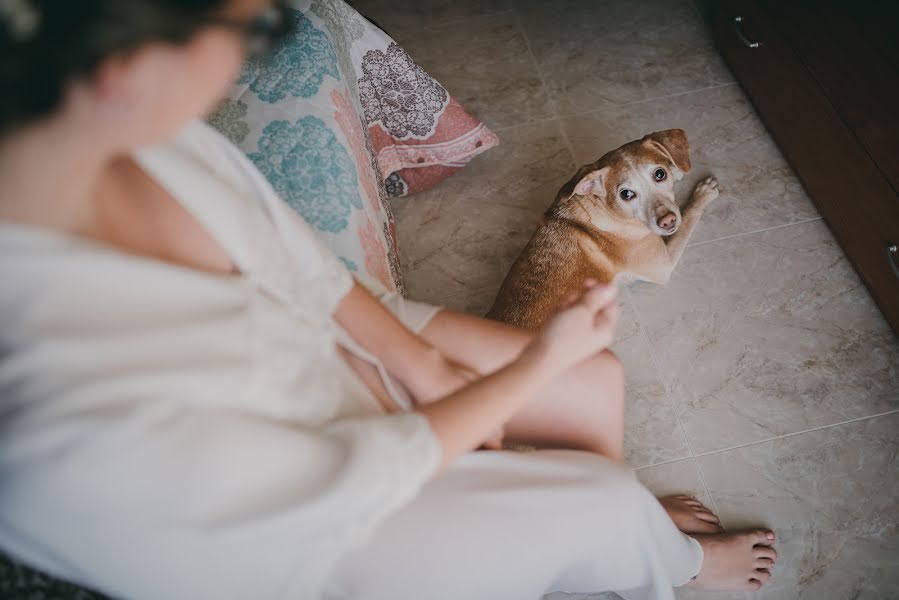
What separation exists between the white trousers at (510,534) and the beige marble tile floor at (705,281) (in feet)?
2.25

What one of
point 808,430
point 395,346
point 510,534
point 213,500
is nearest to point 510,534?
point 510,534

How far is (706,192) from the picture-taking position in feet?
7.65

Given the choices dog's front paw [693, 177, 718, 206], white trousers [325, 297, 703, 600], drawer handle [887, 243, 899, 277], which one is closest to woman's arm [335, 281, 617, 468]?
white trousers [325, 297, 703, 600]

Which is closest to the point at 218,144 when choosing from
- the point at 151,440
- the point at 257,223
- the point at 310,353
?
the point at 257,223

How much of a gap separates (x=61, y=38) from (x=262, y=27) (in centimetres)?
23

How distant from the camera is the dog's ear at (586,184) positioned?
2055 millimetres

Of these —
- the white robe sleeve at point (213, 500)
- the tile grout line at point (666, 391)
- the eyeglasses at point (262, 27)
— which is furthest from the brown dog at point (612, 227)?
the eyeglasses at point (262, 27)

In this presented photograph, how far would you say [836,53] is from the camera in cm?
205

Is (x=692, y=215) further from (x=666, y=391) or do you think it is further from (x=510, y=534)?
(x=510, y=534)

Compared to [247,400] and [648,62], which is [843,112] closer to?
[648,62]

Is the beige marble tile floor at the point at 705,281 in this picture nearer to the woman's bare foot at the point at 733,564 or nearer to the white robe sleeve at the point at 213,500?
the woman's bare foot at the point at 733,564

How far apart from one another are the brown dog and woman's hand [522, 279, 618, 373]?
0.87 metres

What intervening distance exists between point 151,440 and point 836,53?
2321mm

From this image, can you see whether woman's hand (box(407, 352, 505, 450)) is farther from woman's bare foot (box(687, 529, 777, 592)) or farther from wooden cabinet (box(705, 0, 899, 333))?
wooden cabinet (box(705, 0, 899, 333))
